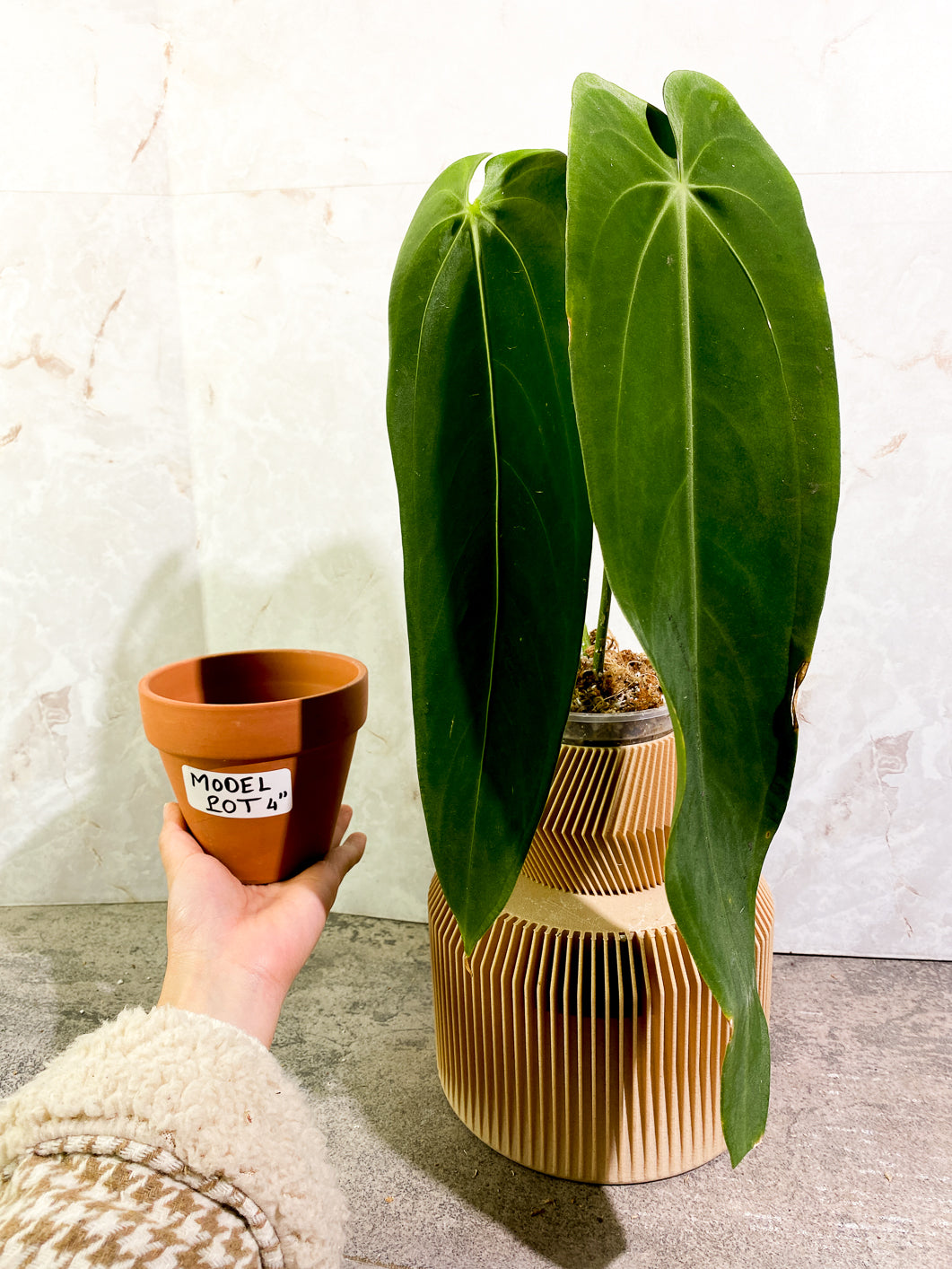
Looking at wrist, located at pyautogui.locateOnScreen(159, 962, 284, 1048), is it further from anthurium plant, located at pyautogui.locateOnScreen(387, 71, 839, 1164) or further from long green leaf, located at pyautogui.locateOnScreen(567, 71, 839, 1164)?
long green leaf, located at pyautogui.locateOnScreen(567, 71, 839, 1164)

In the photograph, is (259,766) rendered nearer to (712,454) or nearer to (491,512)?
(491,512)

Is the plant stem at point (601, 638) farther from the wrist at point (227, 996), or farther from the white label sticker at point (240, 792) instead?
the wrist at point (227, 996)

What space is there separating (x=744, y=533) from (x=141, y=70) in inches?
44.7

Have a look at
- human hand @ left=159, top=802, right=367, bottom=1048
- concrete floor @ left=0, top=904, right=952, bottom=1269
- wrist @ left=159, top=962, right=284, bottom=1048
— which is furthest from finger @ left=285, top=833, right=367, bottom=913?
concrete floor @ left=0, top=904, right=952, bottom=1269

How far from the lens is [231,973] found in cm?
76

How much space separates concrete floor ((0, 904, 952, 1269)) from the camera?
838 millimetres

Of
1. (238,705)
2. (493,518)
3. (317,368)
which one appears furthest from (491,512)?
(317,368)

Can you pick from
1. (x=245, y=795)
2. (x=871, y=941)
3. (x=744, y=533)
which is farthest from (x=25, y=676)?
(x=871, y=941)

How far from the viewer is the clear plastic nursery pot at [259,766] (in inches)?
31.3

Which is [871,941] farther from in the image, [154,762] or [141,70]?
[141,70]

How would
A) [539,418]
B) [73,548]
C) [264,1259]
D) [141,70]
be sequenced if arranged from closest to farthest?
[264,1259]
[539,418]
[141,70]
[73,548]

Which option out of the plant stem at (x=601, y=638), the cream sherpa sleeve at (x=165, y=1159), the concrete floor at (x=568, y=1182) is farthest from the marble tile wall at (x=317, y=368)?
the cream sherpa sleeve at (x=165, y=1159)

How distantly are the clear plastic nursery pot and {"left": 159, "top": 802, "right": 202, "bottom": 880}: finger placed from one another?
0.5 inches

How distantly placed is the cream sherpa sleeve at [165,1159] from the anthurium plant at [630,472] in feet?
0.63
